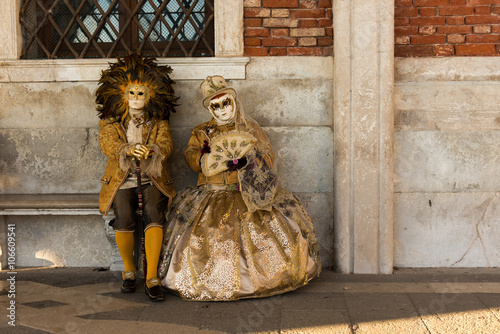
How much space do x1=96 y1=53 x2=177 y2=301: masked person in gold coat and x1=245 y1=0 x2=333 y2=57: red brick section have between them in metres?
0.92

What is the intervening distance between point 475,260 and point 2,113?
4484 mm

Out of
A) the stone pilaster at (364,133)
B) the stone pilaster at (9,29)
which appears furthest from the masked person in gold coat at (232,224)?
the stone pilaster at (9,29)

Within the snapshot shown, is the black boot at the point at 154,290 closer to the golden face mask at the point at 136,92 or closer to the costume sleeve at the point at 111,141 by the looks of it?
the costume sleeve at the point at 111,141

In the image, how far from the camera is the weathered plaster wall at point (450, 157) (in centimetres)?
447

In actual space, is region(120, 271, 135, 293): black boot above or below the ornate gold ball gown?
below

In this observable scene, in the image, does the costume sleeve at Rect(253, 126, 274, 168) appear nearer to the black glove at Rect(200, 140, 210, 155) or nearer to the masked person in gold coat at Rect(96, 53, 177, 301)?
the black glove at Rect(200, 140, 210, 155)

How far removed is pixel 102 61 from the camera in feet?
15.0

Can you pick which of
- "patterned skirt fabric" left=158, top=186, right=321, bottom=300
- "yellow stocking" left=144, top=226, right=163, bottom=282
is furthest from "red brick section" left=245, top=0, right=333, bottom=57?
"yellow stocking" left=144, top=226, right=163, bottom=282

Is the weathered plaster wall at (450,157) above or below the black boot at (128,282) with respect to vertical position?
above

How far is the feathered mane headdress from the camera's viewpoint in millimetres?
4137

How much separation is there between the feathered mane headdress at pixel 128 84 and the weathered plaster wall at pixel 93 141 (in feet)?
1.41

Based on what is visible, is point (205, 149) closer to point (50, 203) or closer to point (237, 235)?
point (237, 235)

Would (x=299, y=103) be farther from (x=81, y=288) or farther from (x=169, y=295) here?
(x=81, y=288)

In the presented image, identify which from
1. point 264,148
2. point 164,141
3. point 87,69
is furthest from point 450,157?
point 87,69
